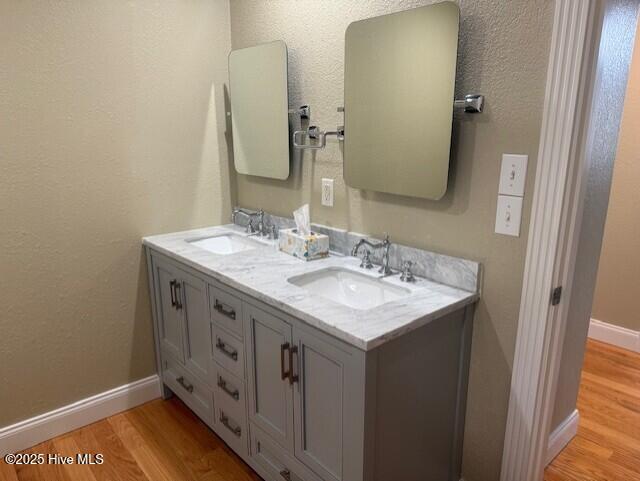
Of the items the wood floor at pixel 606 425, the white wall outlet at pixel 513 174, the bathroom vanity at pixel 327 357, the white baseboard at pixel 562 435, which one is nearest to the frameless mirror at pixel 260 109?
the bathroom vanity at pixel 327 357

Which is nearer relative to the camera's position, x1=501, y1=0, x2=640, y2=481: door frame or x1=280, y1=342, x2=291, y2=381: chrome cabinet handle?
x1=501, y1=0, x2=640, y2=481: door frame

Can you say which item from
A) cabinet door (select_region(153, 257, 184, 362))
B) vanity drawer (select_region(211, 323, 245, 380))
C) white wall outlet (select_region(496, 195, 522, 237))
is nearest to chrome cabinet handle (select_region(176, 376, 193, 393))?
cabinet door (select_region(153, 257, 184, 362))

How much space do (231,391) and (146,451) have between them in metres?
0.56

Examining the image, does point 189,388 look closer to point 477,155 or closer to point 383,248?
point 383,248

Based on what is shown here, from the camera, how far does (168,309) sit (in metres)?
2.14

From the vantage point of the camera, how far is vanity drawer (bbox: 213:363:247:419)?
5.65 ft

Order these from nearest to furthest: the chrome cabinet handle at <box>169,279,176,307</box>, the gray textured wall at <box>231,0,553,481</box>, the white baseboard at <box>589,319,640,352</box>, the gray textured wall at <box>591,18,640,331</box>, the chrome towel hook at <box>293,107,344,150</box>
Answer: the gray textured wall at <box>231,0,553,481</box>, the chrome towel hook at <box>293,107,344,150</box>, the chrome cabinet handle at <box>169,279,176,307</box>, the gray textured wall at <box>591,18,640,331</box>, the white baseboard at <box>589,319,640,352</box>

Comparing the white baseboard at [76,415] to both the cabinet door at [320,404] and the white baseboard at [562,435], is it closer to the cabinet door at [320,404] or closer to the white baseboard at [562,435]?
the cabinet door at [320,404]

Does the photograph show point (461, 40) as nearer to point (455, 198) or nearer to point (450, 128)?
point (450, 128)

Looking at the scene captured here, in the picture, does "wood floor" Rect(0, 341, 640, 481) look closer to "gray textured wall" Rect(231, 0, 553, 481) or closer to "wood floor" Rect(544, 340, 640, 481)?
"wood floor" Rect(544, 340, 640, 481)

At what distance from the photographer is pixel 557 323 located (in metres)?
1.43

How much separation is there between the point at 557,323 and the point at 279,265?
99 centimetres

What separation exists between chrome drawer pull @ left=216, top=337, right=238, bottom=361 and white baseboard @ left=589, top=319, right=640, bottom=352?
2468mm

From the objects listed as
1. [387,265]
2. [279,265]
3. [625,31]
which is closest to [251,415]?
[279,265]
